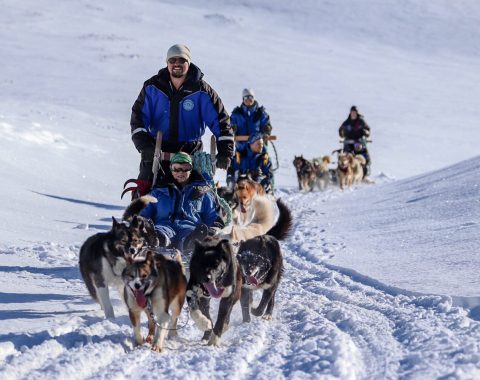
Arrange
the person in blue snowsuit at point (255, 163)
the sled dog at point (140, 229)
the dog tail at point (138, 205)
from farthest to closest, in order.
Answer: the person in blue snowsuit at point (255, 163), the dog tail at point (138, 205), the sled dog at point (140, 229)

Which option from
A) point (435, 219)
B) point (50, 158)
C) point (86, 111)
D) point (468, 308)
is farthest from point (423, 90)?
point (468, 308)

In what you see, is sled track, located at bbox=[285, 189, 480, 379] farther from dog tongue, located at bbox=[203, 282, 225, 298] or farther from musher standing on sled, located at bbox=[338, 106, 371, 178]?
musher standing on sled, located at bbox=[338, 106, 371, 178]

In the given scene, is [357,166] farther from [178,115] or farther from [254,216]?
[178,115]

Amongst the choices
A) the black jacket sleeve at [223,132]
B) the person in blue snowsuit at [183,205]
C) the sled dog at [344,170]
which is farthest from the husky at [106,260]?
the sled dog at [344,170]

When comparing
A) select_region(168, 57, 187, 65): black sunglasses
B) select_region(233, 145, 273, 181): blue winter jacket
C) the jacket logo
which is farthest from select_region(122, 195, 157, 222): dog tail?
select_region(233, 145, 273, 181): blue winter jacket

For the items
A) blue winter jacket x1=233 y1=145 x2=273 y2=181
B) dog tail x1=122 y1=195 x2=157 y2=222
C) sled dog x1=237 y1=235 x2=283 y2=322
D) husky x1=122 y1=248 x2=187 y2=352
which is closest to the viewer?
husky x1=122 y1=248 x2=187 y2=352

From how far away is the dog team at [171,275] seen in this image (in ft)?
12.5

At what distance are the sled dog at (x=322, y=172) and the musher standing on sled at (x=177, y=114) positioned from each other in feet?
29.9

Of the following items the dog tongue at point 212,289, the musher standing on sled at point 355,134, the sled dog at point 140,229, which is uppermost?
the musher standing on sled at point 355,134

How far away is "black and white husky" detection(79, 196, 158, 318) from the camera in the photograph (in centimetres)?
418

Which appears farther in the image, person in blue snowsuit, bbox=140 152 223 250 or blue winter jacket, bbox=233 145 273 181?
blue winter jacket, bbox=233 145 273 181

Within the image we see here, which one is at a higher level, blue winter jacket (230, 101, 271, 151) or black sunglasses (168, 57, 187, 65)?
blue winter jacket (230, 101, 271, 151)

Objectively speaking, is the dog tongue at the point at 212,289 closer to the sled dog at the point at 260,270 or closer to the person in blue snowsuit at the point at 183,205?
the sled dog at the point at 260,270

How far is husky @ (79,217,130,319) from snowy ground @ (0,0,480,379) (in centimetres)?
13
